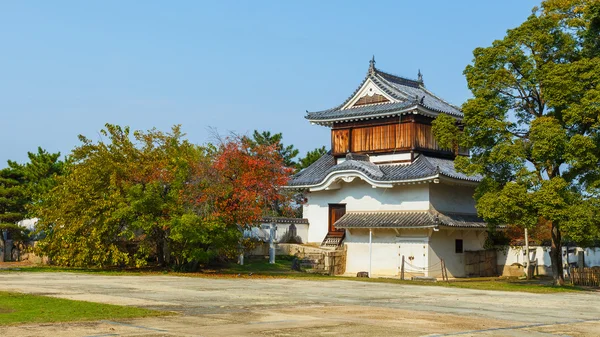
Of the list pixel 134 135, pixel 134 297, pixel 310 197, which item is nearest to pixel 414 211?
pixel 310 197

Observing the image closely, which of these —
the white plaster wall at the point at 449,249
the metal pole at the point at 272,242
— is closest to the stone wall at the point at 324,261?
the metal pole at the point at 272,242

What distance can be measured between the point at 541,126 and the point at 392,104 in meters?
12.9

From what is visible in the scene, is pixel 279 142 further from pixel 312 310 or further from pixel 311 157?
pixel 312 310

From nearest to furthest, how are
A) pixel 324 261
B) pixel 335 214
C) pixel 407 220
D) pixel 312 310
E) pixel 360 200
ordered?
pixel 312 310 < pixel 407 220 < pixel 324 261 < pixel 360 200 < pixel 335 214

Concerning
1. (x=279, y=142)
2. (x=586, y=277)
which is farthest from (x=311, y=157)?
(x=586, y=277)

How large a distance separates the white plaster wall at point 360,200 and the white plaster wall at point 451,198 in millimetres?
682

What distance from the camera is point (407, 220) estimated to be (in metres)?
35.3

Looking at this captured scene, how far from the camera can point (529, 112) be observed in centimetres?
3002

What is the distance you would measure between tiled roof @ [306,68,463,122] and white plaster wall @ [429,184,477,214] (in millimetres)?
4669

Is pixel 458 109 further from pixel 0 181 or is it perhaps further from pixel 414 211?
pixel 0 181

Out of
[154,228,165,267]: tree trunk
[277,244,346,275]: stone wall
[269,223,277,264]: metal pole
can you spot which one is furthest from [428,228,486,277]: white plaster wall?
[154,228,165,267]: tree trunk

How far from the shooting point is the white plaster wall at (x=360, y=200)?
120ft

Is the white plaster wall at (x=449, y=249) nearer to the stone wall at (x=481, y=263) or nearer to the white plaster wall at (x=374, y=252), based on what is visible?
the stone wall at (x=481, y=263)

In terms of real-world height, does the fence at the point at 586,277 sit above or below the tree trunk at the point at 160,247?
below
